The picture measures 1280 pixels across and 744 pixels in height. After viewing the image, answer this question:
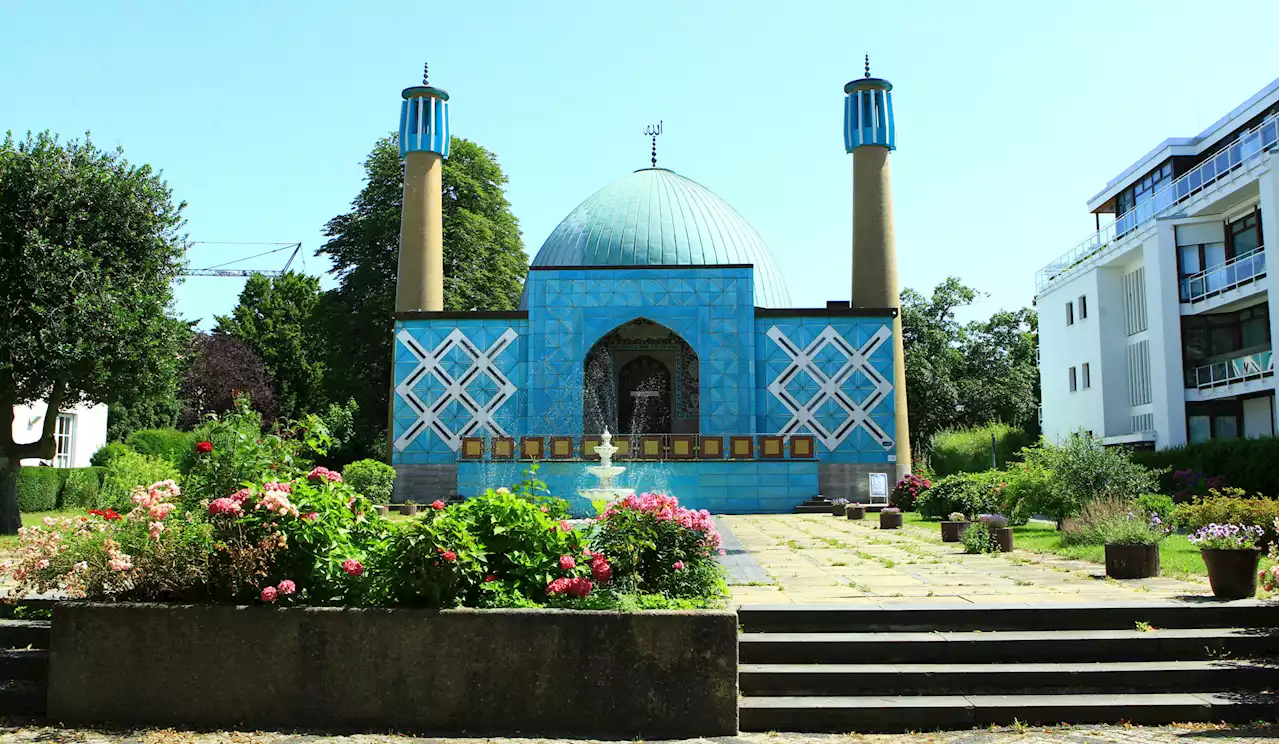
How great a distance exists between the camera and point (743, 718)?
6.80 meters

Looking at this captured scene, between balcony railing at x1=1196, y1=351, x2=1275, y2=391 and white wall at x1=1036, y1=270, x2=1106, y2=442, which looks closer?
balcony railing at x1=1196, y1=351, x2=1275, y2=391

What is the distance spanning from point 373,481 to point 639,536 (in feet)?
72.1

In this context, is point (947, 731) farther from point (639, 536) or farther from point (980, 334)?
point (980, 334)

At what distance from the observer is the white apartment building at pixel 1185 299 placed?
87.4 ft

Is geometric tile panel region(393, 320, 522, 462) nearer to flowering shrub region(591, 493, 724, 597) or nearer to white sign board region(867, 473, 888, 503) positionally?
white sign board region(867, 473, 888, 503)

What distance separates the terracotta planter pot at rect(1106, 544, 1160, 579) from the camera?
10.5m

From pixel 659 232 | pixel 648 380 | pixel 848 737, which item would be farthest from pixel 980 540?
pixel 659 232

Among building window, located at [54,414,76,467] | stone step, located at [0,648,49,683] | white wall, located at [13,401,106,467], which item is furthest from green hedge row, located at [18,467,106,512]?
stone step, located at [0,648,49,683]

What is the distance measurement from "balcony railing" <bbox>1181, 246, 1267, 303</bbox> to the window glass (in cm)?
345

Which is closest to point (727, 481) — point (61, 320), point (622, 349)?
point (622, 349)

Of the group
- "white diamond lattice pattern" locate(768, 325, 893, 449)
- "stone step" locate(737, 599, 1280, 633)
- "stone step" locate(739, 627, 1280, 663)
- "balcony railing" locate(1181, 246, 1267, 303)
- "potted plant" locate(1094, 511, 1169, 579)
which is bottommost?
"stone step" locate(739, 627, 1280, 663)

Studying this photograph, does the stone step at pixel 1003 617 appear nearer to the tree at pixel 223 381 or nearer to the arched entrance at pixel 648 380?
the arched entrance at pixel 648 380

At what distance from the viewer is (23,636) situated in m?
7.84

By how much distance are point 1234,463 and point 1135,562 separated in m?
14.9
